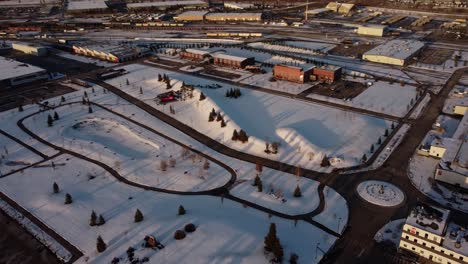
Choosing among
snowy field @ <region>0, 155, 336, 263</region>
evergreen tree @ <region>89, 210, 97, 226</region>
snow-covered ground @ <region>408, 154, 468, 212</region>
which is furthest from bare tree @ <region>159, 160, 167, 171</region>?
snow-covered ground @ <region>408, 154, 468, 212</region>

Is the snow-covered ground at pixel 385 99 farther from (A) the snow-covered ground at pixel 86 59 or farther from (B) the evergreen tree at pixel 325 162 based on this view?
(A) the snow-covered ground at pixel 86 59

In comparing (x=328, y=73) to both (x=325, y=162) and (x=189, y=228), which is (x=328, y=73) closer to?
(x=325, y=162)

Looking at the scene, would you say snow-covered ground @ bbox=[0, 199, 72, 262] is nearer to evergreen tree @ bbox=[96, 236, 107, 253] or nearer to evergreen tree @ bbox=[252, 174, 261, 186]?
evergreen tree @ bbox=[96, 236, 107, 253]

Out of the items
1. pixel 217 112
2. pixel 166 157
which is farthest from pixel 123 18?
pixel 166 157

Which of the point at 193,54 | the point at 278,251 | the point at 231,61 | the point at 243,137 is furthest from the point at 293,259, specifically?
the point at 193,54

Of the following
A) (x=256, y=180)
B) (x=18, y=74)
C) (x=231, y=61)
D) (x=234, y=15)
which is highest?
(x=234, y=15)

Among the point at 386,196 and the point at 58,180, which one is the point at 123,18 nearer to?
the point at 58,180
